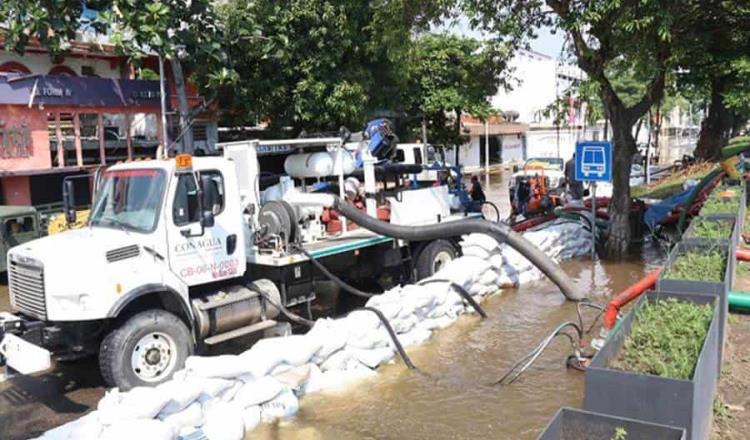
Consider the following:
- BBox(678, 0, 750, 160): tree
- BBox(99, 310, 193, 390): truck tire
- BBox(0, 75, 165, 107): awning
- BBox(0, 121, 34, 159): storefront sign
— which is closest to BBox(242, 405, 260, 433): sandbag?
BBox(99, 310, 193, 390): truck tire

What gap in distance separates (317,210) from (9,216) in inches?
267

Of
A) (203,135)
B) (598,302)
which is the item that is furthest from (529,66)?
(598,302)

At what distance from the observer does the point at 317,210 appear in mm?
9305

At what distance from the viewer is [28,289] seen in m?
6.59

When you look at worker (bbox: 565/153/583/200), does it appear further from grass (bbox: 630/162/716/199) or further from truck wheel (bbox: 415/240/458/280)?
truck wheel (bbox: 415/240/458/280)

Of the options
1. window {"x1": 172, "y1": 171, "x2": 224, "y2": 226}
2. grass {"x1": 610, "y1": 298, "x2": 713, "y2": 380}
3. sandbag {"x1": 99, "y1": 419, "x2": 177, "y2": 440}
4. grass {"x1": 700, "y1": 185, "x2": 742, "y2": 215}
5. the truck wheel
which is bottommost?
sandbag {"x1": 99, "y1": 419, "x2": 177, "y2": 440}

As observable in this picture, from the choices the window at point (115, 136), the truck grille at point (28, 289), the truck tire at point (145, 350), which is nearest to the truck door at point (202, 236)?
the truck tire at point (145, 350)

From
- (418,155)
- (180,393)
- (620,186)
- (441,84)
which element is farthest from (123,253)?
(441,84)

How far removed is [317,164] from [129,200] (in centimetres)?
325

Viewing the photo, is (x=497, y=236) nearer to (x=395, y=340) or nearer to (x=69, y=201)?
(x=395, y=340)

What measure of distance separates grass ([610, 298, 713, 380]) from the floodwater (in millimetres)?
1540

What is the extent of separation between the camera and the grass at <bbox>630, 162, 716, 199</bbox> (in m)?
19.2

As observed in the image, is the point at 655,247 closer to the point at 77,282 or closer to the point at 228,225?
the point at 228,225

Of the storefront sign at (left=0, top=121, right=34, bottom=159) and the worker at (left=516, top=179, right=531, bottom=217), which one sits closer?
the storefront sign at (left=0, top=121, right=34, bottom=159)
